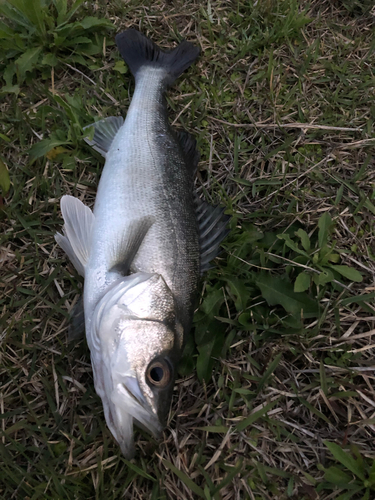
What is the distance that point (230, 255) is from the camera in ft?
7.90

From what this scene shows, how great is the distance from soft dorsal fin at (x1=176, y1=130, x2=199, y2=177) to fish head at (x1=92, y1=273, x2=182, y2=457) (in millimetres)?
1039

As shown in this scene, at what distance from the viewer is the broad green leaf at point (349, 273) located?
2336 mm

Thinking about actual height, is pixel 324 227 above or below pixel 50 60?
below

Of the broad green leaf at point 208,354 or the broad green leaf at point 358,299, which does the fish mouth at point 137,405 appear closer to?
the broad green leaf at point 208,354

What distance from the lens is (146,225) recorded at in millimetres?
2156

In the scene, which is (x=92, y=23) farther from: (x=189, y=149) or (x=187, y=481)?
(x=187, y=481)

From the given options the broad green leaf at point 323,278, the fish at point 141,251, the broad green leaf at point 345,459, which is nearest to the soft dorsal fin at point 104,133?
the fish at point 141,251

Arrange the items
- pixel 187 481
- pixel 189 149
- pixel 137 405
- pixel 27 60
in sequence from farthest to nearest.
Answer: pixel 27 60, pixel 189 149, pixel 187 481, pixel 137 405

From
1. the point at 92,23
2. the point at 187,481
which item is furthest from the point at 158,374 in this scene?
the point at 92,23

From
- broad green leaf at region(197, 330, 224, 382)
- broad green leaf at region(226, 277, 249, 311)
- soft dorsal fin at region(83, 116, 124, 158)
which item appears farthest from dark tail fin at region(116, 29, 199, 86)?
broad green leaf at region(197, 330, 224, 382)

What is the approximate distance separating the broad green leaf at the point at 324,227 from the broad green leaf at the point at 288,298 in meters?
0.40

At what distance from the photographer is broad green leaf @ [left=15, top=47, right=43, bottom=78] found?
2797 millimetres

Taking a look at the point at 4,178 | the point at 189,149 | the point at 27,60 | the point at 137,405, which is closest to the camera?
the point at 137,405

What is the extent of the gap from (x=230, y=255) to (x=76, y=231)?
1.11 meters
